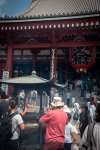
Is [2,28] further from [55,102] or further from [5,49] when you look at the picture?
[55,102]

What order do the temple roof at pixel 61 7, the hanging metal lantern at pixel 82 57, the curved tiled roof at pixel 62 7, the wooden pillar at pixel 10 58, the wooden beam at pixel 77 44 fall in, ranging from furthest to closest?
the curved tiled roof at pixel 62 7
the temple roof at pixel 61 7
the hanging metal lantern at pixel 82 57
the wooden pillar at pixel 10 58
the wooden beam at pixel 77 44

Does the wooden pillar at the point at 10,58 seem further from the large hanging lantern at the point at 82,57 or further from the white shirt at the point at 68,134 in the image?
the white shirt at the point at 68,134

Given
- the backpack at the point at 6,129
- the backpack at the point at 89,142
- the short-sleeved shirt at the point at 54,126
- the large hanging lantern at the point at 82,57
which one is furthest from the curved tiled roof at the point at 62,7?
the backpack at the point at 89,142

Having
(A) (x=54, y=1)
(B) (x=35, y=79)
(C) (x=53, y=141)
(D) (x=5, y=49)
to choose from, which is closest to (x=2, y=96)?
(B) (x=35, y=79)

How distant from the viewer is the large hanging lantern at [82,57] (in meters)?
12.6

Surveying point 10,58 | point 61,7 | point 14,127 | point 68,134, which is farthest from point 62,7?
point 14,127

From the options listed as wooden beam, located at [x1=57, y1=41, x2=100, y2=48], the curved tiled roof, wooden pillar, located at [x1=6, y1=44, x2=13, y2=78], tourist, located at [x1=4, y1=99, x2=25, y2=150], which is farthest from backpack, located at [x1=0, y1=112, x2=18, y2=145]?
the curved tiled roof

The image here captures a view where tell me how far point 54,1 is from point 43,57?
6.25 metres

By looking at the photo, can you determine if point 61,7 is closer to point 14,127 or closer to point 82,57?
point 82,57

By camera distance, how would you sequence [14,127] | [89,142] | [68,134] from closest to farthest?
[89,142] < [14,127] < [68,134]

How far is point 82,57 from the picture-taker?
42.1ft

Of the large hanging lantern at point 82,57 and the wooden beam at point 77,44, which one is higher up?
the wooden beam at point 77,44

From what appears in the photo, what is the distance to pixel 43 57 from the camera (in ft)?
48.6

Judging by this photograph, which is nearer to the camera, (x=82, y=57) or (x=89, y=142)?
(x=89, y=142)
